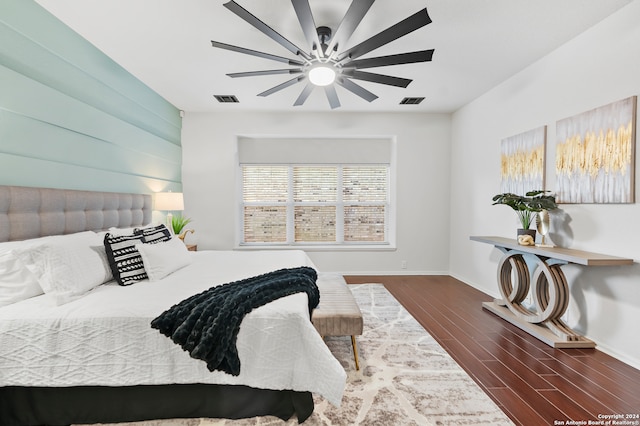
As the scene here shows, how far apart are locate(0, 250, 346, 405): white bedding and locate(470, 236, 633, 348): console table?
2164mm

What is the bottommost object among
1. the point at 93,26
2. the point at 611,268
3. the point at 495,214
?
the point at 611,268

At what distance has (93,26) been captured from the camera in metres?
2.51

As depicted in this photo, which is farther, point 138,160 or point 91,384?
point 138,160

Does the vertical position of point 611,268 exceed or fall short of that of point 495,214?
it falls short

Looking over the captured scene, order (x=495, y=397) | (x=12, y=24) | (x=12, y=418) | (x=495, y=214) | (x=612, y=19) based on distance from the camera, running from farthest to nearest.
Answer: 1. (x=495, y=214)
2. (x=612, y=19)
3. (x=12, y=24)
4. (x=495, y=397)
5. (x=12, y=418)

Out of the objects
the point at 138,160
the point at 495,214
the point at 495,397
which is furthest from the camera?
the point at 495,214

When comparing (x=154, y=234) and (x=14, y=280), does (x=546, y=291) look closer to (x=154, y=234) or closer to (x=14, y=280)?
(x=154, y=234)

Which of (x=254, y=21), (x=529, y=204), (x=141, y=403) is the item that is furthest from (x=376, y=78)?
(x=141, y=403)

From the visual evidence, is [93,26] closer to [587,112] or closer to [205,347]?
[205,347]

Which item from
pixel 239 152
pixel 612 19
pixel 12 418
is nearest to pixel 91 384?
pixel 12 418

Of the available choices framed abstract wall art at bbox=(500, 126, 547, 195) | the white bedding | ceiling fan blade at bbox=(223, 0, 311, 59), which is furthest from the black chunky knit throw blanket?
framed abstract wall art at bbox=(500, 126, 547, 195)

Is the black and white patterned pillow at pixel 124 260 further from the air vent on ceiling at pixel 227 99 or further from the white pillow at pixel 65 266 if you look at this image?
the air vent on ceiling at pixel 227 99

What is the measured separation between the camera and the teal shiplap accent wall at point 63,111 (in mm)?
2078

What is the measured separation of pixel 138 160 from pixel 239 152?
183 centimetres
